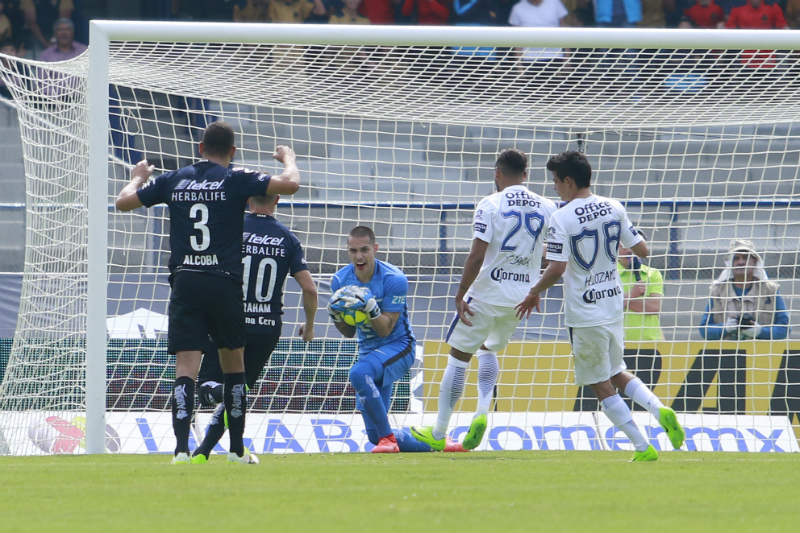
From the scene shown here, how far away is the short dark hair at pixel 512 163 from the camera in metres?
7.86

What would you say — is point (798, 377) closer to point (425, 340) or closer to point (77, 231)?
point (425, 340)

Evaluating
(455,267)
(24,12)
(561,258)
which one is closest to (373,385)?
(561,258)

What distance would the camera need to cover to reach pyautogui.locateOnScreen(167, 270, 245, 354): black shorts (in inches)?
249

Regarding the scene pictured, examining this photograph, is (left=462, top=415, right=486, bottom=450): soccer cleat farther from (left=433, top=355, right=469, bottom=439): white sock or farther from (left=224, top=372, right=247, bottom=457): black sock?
(left=224, top=372, right=247, bottom=457): black sock

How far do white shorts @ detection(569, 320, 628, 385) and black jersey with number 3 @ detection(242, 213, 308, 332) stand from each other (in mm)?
1740

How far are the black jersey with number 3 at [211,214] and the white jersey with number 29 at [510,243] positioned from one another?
1930 millimetres

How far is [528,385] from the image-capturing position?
10.1 m

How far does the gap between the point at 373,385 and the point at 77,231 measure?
106 inches

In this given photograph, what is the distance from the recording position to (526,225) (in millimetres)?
7863

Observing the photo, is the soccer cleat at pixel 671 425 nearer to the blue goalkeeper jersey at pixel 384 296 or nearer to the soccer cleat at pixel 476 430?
the soccer cleat at pixel 476 430

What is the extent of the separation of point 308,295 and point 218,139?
1.27 meters

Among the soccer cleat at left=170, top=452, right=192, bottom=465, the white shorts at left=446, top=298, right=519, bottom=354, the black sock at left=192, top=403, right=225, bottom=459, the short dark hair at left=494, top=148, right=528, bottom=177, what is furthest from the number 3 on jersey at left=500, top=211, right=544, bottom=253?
the soccer cleat at left=170, top=452, right=192, bottom=465

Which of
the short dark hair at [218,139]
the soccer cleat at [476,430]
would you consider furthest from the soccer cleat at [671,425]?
the short dark hair at [218,139]

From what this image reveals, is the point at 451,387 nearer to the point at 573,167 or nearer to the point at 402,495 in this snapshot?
the point at 573,167
